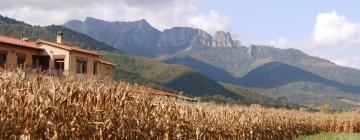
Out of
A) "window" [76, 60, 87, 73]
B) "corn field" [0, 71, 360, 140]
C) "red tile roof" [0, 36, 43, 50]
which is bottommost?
"corn field" [0, 71, 360, 140]

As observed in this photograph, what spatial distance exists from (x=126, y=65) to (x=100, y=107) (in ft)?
598

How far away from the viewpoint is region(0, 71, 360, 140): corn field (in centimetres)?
943

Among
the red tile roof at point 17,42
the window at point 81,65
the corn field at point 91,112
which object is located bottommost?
the corn field at point 91,112

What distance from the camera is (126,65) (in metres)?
194

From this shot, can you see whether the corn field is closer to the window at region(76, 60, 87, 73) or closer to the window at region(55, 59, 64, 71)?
the window at region(55, 59, 64, 71)

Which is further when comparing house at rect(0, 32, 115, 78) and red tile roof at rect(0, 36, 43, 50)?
house at rect(0, 32, 115, 78)

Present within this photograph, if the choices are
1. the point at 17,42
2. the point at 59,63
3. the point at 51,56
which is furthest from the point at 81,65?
the point at 17,42

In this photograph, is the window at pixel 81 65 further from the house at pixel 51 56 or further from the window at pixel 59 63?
the window at pixel 59 63

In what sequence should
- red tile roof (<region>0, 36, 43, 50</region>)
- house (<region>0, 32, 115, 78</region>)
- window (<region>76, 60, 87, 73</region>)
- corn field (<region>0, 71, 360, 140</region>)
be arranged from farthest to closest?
window (<region>76, 60, 87, 73</region>), house (<region>0, 32, 115, 78</region>), red tile roof (<region>0, 36, 43, 50</region>), corn field (<region>0, 71, 360, 140</region>)

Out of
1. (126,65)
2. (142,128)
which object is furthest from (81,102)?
(126,65)

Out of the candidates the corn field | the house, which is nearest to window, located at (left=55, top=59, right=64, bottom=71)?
the house

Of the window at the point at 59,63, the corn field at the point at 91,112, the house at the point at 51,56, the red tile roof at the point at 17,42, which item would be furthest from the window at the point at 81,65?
the corn field at the point at 91,112

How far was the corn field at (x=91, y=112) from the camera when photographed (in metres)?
9.43

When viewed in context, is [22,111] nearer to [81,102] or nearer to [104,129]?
[81,102]
